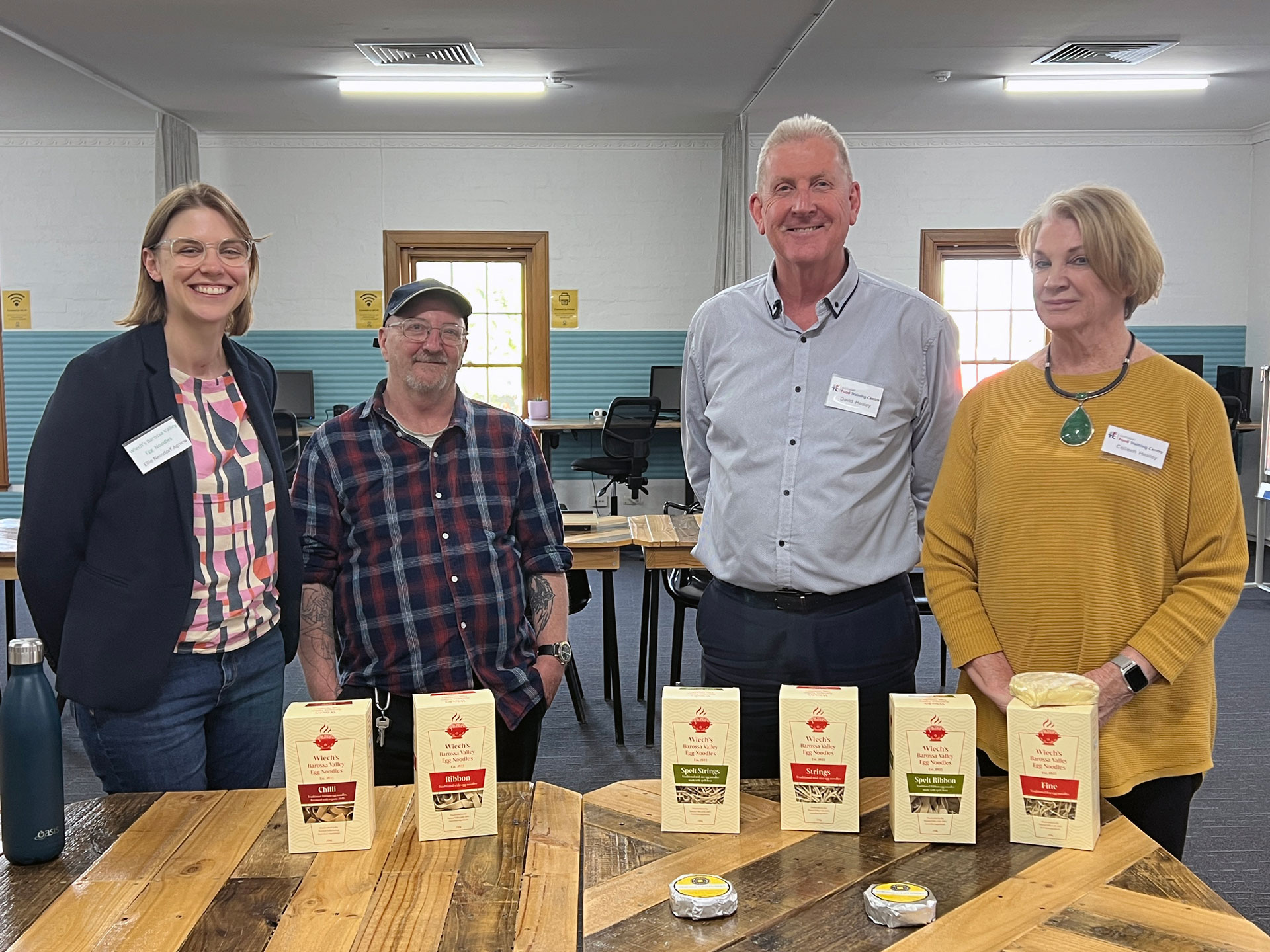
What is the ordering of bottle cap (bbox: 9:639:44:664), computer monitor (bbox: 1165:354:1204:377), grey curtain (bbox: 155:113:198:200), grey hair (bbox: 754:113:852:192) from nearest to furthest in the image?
bottle cap (bbox: 9:639:44:664) < grey hair (bbox: 754:113:852:192) < grey curtain (bbox: 155:113:198:200) < computer monitor (bbox: 1165:354:1204:377)

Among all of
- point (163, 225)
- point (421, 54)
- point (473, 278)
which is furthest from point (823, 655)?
point (473, 278)

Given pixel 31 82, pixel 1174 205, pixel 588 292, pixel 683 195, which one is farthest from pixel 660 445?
pixel 31 82

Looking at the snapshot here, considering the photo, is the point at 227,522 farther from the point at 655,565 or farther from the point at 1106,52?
the point at 1106,52

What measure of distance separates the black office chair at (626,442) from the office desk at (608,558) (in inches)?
150

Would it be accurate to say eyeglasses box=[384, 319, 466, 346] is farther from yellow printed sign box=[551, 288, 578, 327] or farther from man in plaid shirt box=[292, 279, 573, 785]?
yellow printed sign box=[551, 288, 578, 327]

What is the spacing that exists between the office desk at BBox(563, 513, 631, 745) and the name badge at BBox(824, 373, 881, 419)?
5.57ft

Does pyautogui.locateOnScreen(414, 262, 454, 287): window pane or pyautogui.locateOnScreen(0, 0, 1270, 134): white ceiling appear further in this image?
pyautogui.locateOnScreen(414, 262, 454, 287): window pane

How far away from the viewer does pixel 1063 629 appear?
1.69 meters

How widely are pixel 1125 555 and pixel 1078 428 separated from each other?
22cm

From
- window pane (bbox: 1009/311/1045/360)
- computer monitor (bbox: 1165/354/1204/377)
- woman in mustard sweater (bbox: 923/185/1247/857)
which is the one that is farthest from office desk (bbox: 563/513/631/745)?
computer monitor (bbox: 1165/354/1204/377)

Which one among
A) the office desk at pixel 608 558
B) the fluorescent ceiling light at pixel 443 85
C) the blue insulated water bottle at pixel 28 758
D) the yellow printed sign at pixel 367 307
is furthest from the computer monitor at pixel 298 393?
the blue insulated water bottle at pixel 28 758

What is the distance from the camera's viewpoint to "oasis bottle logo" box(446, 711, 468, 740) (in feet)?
4.71

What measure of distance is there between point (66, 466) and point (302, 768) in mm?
665

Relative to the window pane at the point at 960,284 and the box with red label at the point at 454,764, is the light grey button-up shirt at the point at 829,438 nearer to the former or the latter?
the box with red label at the point at 454,764
